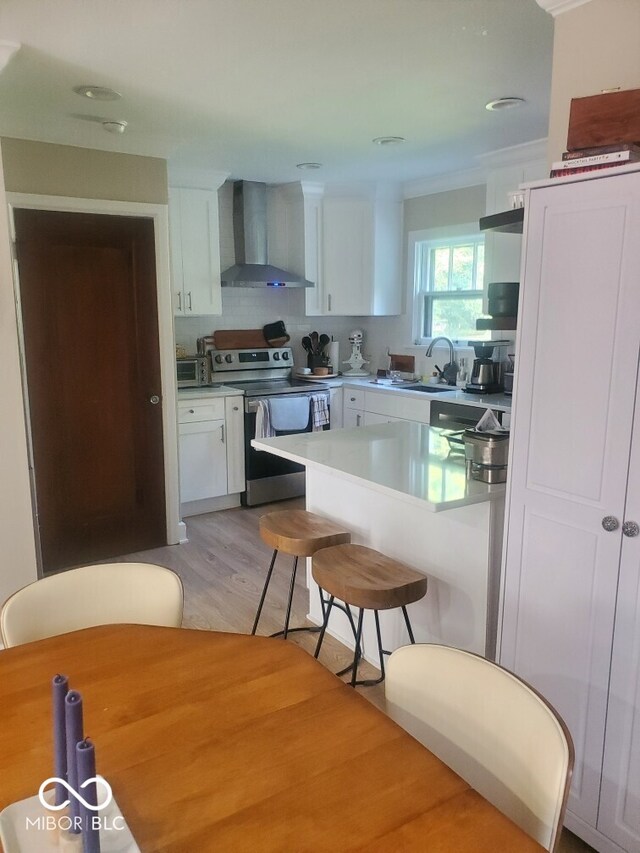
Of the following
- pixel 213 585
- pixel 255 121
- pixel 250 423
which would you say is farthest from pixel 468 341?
pixel 213 585

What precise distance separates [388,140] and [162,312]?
1685 mm

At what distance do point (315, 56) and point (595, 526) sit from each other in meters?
2.01

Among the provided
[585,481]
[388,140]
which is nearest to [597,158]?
[585,481]

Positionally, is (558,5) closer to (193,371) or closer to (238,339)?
(193,371)

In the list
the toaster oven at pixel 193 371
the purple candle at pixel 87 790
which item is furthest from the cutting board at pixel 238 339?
the purple candle at pixel 87 790

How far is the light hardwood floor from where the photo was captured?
301 cm

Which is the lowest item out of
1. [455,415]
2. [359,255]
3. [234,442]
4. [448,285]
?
[234,442]

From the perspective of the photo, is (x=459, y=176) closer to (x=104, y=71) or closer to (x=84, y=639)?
(x=104, y=71)

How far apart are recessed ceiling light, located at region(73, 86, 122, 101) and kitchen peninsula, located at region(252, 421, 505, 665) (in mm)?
1696

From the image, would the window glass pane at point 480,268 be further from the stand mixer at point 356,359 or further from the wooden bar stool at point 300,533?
the wooden bar stool at point 300,533

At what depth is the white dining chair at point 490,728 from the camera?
1066 mm

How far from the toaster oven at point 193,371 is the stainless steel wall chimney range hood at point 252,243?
2.01 feet

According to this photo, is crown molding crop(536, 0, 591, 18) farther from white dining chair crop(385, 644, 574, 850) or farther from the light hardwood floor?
the light hardwood floor

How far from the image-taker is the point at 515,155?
3.91 meters
